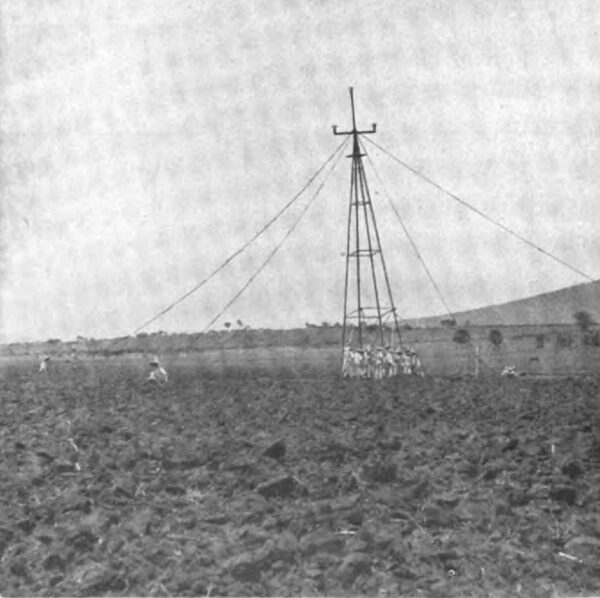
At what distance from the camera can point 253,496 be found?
7660mm

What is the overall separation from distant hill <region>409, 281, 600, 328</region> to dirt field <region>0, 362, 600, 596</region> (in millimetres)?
140762

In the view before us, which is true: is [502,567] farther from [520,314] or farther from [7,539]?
[520,314]

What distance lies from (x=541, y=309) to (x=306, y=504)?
15941 cm

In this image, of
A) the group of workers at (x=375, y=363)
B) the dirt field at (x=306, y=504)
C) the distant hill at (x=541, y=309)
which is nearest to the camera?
the dirt field at (x=306, y=504)

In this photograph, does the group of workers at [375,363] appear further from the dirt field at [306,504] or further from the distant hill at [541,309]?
the distant hill at [541,309]

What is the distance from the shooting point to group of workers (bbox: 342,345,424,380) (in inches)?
940

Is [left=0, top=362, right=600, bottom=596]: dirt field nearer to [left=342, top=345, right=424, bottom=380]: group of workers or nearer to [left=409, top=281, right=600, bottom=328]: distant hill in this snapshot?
[left=342, top=345, right=424, bottom=380]: group of workers

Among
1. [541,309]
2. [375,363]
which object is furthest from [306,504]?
[541,309]

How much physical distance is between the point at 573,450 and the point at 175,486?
417 centimetres

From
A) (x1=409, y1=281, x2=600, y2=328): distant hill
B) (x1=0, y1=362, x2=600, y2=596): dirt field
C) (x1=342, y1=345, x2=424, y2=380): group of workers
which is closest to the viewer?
(x1=0, y1=362, x2=600, y2=596): dirt field

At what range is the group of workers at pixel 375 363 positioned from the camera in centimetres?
2388

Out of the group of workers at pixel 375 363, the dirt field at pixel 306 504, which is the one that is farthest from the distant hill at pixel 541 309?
the dirt field at pixel 306 504

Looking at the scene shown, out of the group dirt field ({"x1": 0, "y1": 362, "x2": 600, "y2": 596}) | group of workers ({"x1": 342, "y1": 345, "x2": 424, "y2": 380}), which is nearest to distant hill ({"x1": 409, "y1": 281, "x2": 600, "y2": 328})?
group of workers ({"x1": 342, "y1": 345, "x2": 424, "y2": 380})

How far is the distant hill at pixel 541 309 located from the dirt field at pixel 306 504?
462ft
